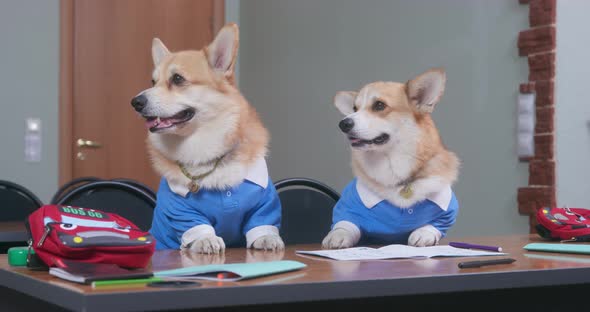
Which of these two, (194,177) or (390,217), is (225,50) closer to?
(194,177)

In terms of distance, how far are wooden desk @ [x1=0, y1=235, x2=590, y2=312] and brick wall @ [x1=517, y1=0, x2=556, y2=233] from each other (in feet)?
4.34

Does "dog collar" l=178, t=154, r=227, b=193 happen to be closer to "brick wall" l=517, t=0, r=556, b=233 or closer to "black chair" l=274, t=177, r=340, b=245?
"black chair" l=274, t=177, r=340, b=245

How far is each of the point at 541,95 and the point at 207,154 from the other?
59.7 inches

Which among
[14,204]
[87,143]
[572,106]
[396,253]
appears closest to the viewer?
[396,253]

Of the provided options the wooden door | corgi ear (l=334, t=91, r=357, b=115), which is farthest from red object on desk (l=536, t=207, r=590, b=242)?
the wooden door

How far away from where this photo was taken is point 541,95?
9.03ft

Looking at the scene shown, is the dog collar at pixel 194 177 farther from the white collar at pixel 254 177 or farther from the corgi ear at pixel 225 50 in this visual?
the corgi ear at pixel 225 50

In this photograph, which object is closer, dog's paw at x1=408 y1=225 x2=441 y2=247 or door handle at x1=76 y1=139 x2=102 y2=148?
dog's paw at x1=408 y1=225 x2=441 y2=247

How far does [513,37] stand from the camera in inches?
114

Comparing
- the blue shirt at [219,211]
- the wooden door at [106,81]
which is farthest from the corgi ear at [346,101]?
the wooden door at [106,81]

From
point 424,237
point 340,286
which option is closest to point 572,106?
point 424,237

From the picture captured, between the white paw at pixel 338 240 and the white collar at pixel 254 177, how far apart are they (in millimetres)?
208

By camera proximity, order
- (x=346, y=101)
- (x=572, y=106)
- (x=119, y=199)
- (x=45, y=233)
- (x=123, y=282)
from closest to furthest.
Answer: (x=123, y=282) < (x=45, y=233) < (x=346, y=101) < (x=119, y=199) < (x=572, y=106)

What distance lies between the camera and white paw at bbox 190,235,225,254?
59.4 inches
